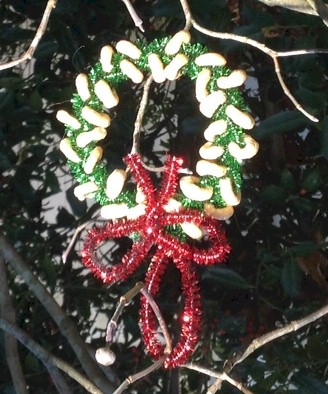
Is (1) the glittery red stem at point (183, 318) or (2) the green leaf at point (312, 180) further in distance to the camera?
(2) the green leaf at point (312, 180)

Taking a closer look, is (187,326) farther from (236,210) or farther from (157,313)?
(236,210)

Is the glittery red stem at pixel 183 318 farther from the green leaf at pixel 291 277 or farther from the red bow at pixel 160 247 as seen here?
the green leaf at pixel 291 277

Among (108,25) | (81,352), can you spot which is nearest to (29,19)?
(108,25)

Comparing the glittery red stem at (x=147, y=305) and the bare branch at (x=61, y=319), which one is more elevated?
the glittery red stem at (x=147, y=305)

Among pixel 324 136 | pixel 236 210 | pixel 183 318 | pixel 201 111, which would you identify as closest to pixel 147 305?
pixel 183 318

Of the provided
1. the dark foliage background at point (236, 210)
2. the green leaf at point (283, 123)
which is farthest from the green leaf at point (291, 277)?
the green leaf at point (283, 123)

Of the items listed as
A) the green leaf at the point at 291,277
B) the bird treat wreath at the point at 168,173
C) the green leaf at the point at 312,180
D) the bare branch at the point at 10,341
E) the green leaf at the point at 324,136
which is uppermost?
the bird treat wreath at the point at 168,173

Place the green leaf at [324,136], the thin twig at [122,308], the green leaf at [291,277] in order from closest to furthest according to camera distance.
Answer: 1. the thin twig at [122,308]
2. the green leaf at [324,136]
3. the green leaf at [291,277]
